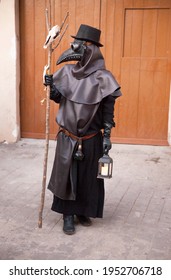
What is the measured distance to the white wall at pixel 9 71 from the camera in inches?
285

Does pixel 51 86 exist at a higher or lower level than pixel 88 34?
lower

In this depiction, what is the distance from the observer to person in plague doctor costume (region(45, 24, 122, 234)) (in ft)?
13.1

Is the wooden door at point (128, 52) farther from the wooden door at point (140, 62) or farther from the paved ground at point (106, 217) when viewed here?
the paved ground at point (106, 217)

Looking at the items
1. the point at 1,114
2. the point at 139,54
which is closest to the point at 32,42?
the point at 1,114

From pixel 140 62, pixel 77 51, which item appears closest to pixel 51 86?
pixel 77 51

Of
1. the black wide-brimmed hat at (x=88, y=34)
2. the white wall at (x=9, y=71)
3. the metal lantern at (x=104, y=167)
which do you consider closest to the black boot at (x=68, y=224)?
the metal lantern at (x=104, y=167)

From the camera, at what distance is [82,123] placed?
4.03m

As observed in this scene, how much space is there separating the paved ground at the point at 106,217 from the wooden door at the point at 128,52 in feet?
2.40

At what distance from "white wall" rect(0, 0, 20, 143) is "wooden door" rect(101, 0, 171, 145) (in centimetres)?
153

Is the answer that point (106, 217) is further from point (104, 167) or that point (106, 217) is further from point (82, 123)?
point (82, 123)

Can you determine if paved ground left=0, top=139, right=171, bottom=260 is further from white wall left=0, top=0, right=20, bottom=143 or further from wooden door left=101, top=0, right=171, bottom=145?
white wall left=0, top=0, right=20, bottom=143

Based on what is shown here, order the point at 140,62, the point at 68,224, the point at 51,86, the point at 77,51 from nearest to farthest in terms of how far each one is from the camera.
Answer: the point at 77,51
the point at 51,86
the point at 68,224
the point at 140,62

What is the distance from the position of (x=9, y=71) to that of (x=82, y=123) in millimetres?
3814
